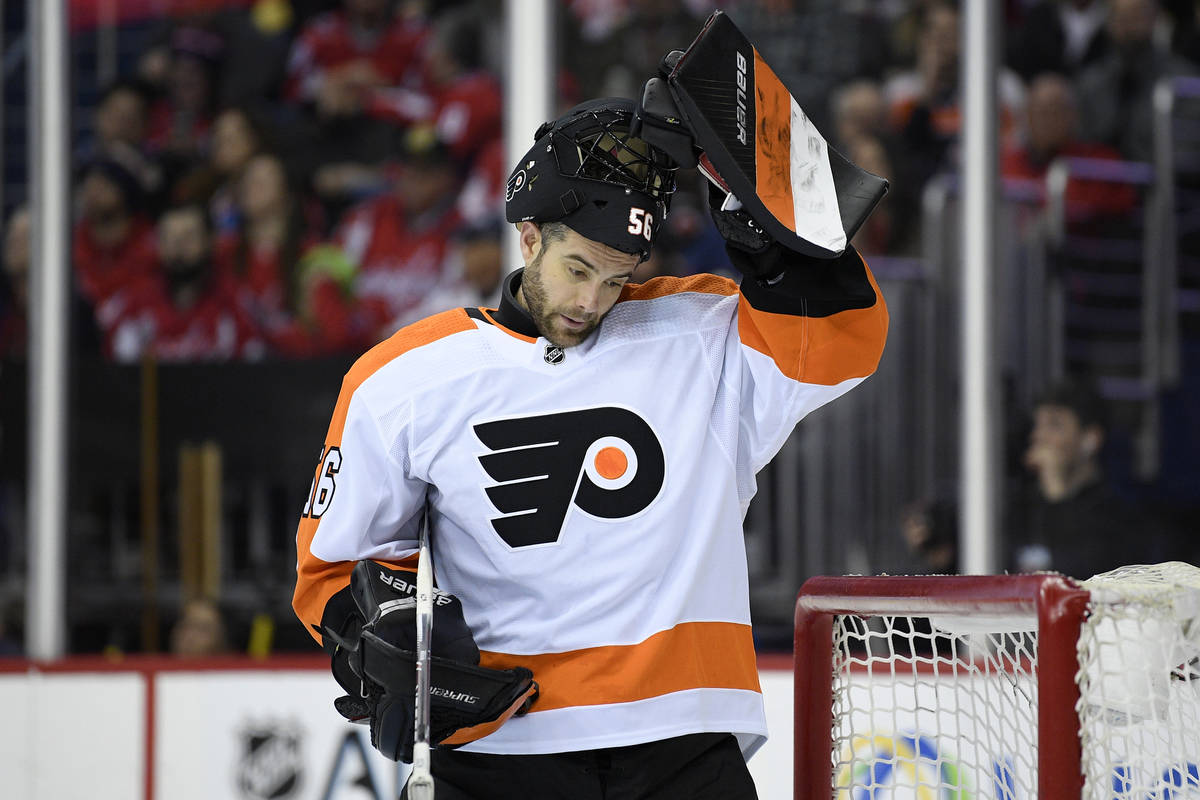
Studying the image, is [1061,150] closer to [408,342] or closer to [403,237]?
[403,237]

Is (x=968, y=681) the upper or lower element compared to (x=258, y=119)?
lower

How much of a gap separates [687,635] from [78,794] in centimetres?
239

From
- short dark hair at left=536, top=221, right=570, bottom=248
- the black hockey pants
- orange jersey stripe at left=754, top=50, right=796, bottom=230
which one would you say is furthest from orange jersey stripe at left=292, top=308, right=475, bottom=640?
orange jersey stripe at left=754, top=50, right=796, bottom=230

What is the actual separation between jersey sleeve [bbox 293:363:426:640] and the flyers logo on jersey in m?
0.10

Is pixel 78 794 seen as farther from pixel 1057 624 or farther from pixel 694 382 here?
pixel 1057 624

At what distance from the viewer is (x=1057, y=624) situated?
3.61ft

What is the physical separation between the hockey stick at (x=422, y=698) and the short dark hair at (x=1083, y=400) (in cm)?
262

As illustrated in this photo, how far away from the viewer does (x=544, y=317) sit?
139 centimetres

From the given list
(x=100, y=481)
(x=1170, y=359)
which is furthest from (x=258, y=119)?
(x=1170, y=359)

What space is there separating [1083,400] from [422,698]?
271 cm

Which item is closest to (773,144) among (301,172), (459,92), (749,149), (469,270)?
(749,149)

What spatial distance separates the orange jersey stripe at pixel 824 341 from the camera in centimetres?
132

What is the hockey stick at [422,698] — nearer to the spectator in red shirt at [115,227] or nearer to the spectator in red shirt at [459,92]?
the spectator in red shirt at [459,92]

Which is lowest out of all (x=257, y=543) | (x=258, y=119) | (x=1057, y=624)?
(x=257, y=543)
